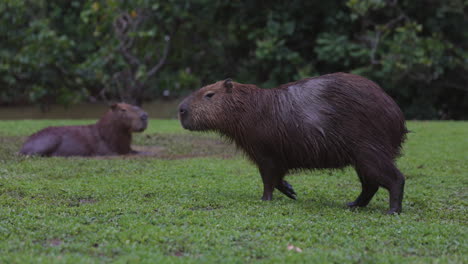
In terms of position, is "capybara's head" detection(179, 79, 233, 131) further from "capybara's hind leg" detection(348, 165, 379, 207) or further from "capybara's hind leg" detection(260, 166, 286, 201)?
"capybara's hind leg" detection(348, 165, 379, 207)

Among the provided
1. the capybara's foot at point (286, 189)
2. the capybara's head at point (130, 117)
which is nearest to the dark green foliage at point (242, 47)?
the capybara's head at point (130, 117)

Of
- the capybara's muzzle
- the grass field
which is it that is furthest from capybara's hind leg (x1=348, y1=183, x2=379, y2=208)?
the capybara's muzzle

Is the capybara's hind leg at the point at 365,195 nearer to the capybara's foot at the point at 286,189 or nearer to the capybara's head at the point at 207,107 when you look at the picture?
the capybara's foot at the point at 286,189

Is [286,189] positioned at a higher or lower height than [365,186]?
lower

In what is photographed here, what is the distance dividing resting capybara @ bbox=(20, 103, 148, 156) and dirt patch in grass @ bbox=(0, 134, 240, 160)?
0.31 metres

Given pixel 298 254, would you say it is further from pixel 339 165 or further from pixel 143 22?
pixel 143 22

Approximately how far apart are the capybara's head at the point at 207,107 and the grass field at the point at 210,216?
0.74 m

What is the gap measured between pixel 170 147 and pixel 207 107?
4.78 m

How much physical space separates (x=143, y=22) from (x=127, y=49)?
1.03 m

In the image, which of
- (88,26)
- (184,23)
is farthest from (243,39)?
(88,26)

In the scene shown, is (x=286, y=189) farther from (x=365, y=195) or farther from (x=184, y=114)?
(x=184, y=114)

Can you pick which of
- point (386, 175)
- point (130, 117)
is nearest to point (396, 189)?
point (386, 175)

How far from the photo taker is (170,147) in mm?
10516

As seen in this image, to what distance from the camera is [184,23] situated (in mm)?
19531
